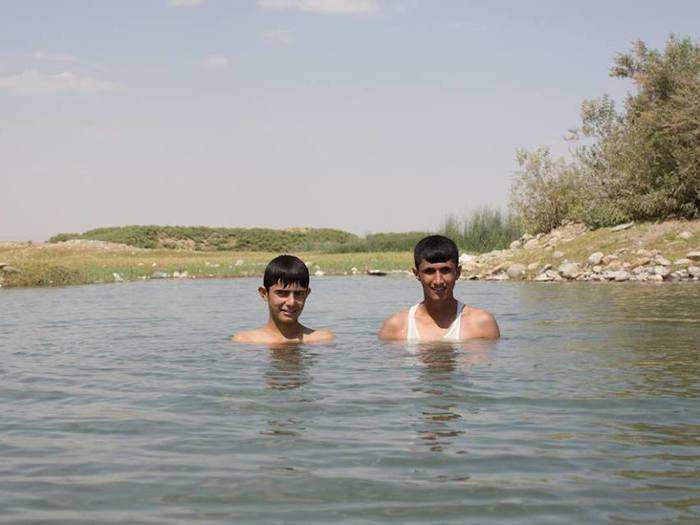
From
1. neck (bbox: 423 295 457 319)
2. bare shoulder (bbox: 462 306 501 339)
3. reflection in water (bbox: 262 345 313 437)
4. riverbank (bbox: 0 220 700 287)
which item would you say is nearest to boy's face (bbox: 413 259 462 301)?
neck (bbox: 423 295 457 319)

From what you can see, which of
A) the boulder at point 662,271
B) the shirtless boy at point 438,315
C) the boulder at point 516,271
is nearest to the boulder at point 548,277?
the boulder at point 516,271

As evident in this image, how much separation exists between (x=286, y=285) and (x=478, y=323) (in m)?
2.06

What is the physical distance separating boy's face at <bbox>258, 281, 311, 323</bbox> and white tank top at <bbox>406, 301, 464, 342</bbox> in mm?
1128

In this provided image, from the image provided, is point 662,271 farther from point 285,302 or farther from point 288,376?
point 288,376

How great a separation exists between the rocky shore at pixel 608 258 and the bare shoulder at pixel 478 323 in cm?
1414

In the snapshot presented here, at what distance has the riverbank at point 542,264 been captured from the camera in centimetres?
2353

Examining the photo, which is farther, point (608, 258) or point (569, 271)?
point (608, 258)

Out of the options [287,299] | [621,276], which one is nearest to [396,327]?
[287,299]

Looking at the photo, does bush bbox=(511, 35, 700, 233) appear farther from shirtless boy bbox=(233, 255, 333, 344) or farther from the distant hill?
the distant hill

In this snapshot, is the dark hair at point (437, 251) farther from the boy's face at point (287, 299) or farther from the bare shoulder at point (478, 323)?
the boy's face at point (287, 299)

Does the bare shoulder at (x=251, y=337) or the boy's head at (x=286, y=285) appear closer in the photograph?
the boy's head at (x=286, y=285)

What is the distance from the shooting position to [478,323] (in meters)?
9.02

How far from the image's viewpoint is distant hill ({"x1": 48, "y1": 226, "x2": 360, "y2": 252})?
64.8 metres

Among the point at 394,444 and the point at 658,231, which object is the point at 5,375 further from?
the point at 658,231
